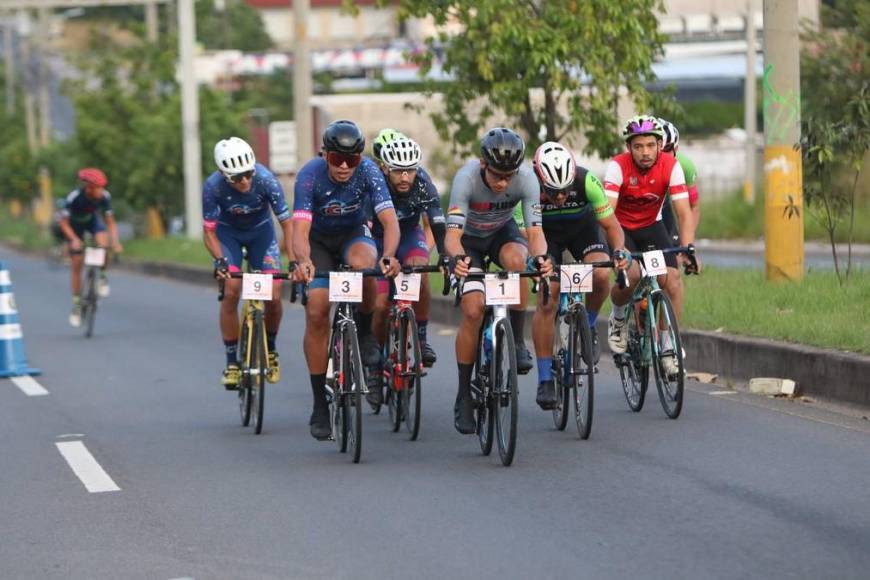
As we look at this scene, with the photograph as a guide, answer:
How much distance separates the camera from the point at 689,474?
29.9 ft

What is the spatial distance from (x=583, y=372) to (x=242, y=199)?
126 inches

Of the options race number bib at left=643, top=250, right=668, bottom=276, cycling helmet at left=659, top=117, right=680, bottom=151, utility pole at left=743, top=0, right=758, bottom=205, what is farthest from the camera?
utility pole at left=743, top=0, right=758, bottom=205

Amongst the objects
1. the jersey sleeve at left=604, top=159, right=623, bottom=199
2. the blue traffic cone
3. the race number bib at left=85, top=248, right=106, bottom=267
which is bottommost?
the blue traffic cone

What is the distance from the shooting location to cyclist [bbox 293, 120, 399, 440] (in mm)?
10188

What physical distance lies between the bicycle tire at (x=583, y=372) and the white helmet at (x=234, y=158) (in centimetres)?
269

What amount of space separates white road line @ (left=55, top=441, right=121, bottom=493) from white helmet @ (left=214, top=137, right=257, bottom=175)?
2.09 meters

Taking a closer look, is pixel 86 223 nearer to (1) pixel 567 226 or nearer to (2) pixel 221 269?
(2) pixel 221 269

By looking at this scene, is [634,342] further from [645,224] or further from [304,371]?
[304,371]

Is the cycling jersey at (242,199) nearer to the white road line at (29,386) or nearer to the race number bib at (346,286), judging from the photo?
the race number bib at (346,286)

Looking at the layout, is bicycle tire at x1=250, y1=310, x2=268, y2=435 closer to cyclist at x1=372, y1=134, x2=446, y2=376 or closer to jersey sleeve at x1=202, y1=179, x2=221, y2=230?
cyclist at x1=372, y1=134, x2=446, y2=376

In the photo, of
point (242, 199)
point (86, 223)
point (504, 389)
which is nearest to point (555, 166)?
point (504, 389)

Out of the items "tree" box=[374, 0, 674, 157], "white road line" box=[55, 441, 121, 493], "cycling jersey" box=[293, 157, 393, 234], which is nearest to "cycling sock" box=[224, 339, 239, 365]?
"white road line" box=[55, 441, 121, 493]

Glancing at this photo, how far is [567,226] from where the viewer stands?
11445mm

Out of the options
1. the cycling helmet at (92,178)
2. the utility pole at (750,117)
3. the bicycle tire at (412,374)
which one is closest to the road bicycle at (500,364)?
the bicycle tire at (412,374)
